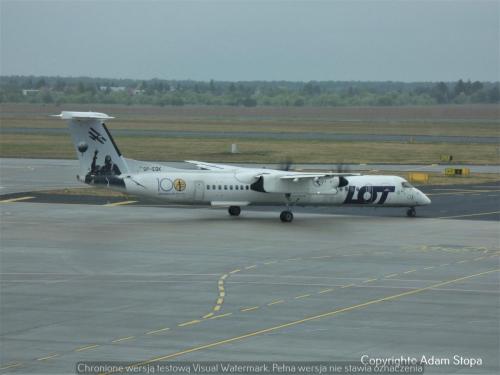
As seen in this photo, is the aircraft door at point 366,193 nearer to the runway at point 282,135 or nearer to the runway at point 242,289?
the runway at point 242,289

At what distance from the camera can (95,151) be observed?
47031mm

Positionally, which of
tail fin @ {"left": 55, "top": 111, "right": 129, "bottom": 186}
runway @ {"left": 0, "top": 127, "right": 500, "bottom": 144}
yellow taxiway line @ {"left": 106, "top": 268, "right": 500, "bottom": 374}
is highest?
tail fin @ {"left": 55, "top": 111, "right": 129, "bottom": 186}

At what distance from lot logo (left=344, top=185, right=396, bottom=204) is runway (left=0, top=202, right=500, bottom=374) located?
1129 mm

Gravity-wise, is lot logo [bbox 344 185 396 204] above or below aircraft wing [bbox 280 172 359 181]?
below

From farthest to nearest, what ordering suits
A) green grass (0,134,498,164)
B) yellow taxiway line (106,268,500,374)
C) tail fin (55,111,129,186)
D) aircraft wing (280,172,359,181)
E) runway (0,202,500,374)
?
green grass (0,134,498,164) < aircraft wing (280,172,359,181) < tail fin (55,111,129,186) < runway (0,202,500,374) < yellow taxiway line (106,268,500,374)

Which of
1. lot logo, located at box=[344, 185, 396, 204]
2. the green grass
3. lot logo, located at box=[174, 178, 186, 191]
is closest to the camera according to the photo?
lot logo, located at box=[174, 178, 186, 191]

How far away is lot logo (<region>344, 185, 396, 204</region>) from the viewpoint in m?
50.2

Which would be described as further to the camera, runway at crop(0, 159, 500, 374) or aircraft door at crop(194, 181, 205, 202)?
aircraft door at crop(194, 181, 205, 202)

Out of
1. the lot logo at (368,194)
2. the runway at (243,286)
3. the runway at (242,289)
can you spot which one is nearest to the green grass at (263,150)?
the lot logo at (368,194)

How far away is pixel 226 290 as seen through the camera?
3088 cm

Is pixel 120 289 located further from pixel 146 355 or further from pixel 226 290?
pixel 146 355

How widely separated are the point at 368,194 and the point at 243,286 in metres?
20.3

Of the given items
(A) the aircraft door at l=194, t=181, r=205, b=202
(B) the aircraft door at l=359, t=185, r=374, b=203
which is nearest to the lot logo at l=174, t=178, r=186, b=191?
(A) the aircraft door at l=194, t=181, r=205, b=202

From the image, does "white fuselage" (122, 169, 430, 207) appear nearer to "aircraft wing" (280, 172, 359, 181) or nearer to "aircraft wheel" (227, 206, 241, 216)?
"aircraft wing" (280, 172, 359, 181)
